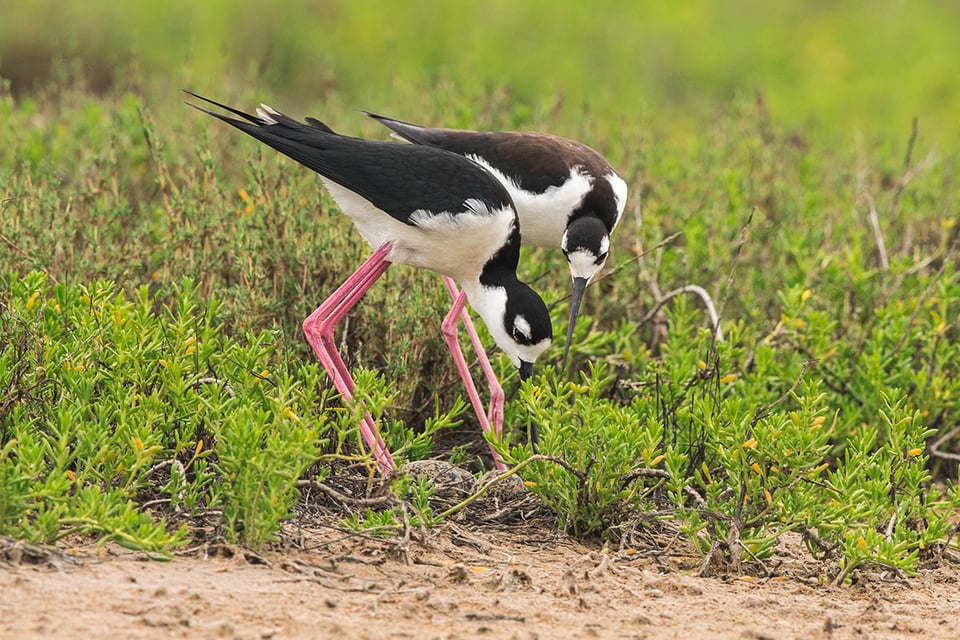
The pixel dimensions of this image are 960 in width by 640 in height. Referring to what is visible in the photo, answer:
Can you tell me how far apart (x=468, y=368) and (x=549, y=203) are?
2.02ft

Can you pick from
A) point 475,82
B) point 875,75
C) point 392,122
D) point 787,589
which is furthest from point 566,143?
point 875,75

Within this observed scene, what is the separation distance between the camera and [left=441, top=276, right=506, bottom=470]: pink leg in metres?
4.09

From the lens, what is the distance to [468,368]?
4.32 meters

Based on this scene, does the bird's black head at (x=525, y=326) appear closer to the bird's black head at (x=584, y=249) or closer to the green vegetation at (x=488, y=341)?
the green vegetation at (x=488, y=341)

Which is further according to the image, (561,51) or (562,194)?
(561,51)

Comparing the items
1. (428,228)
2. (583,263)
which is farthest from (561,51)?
(428,228)

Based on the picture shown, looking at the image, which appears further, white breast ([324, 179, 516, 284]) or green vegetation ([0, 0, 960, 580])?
white breast ([324, 179, 516, 284])

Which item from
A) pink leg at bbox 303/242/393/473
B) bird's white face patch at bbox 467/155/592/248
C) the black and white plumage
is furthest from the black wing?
bird's white face patch at bbox 467/155/592/248

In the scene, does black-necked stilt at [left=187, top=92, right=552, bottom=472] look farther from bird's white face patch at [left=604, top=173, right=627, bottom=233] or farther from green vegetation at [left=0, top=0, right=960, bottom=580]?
bird's white face patch at [left=604, top=173, right=627, bottom=233]

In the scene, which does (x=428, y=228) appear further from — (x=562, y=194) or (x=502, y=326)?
(x=562, y=194)

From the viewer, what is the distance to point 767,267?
5383 millimetres

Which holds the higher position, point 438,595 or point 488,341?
point 488,341

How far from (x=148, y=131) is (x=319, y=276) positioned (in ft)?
2.84

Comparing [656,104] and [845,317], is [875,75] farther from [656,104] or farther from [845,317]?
[845,317]
